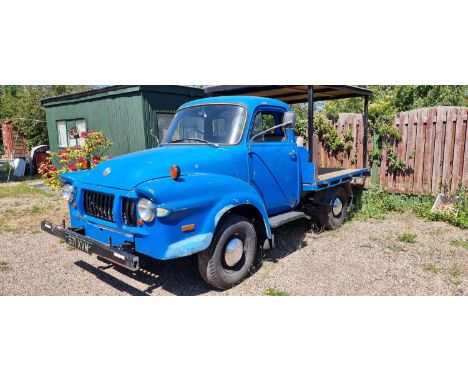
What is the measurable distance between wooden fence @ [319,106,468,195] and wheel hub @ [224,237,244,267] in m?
4.86

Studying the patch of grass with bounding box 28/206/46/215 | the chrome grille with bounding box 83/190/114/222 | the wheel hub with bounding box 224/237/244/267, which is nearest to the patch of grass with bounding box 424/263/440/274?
the wheel hub with bounding box 224/237/244/267

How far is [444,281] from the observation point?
13.5 ft

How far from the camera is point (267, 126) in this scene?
5.04m

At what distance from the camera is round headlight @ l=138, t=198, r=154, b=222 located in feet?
10.6

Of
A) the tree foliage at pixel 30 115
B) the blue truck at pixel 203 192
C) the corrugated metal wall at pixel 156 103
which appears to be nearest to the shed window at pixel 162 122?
the corrugated metal wall at pixel 156 103

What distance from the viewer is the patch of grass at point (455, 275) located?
408 cm

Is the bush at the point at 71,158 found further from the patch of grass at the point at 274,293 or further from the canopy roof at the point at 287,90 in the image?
the patch of grass at the point at 274,293

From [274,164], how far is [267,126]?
618 millimetres

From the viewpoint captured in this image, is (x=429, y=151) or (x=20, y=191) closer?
(x=429, y=151)

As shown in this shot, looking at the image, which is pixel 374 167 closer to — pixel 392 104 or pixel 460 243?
pixel 460 243

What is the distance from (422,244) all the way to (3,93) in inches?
1088

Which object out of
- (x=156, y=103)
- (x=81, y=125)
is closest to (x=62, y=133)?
(x=81, y=125)

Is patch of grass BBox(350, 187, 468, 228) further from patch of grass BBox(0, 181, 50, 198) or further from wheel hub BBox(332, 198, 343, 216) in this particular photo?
patch of grass BBox(0, 181, 50, 198)

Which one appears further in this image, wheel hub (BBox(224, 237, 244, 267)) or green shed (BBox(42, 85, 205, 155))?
green shed (BBox(42, 85, 205, 155))
